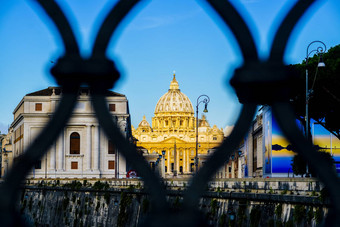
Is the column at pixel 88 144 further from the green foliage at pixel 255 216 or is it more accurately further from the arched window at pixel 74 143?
the green foliage at pixel 255 216

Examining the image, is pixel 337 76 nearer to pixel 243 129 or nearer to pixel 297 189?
pixel 297 189

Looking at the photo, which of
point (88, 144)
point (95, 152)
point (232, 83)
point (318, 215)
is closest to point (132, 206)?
point (318, 215)

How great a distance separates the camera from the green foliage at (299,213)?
676 inches

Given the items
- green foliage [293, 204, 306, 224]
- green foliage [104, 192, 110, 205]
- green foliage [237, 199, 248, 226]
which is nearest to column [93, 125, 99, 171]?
green foliage [104, 192, 110, 205]

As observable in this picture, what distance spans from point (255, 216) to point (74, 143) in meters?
63.7

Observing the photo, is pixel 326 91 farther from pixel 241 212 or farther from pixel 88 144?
pixel 88 144

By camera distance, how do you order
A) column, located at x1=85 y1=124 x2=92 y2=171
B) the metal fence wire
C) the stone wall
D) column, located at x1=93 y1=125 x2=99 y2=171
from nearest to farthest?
the metal fence wire, the stone wall, column, located at x1=93 y1=125 x2=99 y2=171, column, located at x1=85 y1=124 x2=92 y2=171

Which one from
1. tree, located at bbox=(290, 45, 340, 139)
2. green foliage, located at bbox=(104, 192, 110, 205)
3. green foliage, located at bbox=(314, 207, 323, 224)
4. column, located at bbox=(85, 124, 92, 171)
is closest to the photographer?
green foliage, located at bbox=(314, 207, 323, 224)

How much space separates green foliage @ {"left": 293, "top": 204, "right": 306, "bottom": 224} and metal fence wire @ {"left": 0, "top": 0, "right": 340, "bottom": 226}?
1581cm

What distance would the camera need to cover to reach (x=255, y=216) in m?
20.3

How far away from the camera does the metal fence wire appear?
170 cm

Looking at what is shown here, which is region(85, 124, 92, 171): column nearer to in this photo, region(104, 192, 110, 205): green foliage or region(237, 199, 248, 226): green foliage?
region(104, 192, 110, 205): green foliage

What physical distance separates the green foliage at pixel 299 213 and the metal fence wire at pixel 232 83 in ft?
51.9

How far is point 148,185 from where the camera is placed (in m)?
1.71
